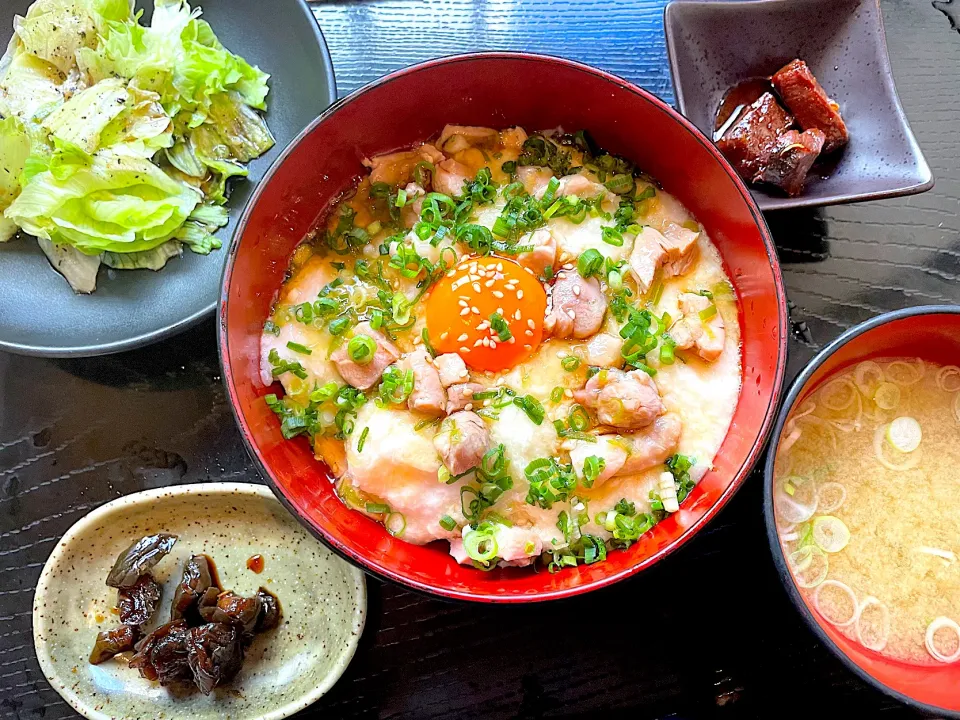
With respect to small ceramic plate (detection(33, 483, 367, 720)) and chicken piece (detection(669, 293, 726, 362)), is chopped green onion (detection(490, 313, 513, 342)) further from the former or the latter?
small ceramic plate (detection(33, 483, 367, 720))

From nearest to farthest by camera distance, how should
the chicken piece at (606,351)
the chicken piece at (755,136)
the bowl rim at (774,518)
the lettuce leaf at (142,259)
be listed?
1. the bowl rim at (774,518)
2. the chicken piece at (606,351)
3. the chicken piece at (755,136)
4. the lettuce leaf at (142,259)

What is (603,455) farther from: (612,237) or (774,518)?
(612,237)

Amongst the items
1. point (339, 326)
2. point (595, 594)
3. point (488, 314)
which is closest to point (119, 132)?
point (339, 326)

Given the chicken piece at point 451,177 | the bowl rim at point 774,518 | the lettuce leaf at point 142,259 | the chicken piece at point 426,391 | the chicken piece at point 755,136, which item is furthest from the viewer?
the lettuce leaf at point 142,259

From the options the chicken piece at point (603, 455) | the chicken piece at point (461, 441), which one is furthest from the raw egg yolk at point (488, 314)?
the chicken piece at point (603, 455)

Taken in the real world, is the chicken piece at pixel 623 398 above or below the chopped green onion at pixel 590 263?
below

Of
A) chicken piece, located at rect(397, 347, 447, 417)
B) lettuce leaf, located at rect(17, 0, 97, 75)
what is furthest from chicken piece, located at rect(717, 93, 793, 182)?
lettuce leaf, located at rect(17, 0, 97, 75)

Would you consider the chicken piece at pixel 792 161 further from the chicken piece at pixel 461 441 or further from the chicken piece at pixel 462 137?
the chicken piece at pixel 461 441

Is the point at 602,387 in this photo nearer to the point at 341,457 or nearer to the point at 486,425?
the point at 486,425
